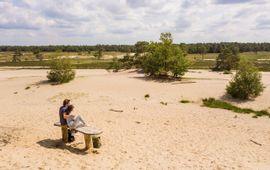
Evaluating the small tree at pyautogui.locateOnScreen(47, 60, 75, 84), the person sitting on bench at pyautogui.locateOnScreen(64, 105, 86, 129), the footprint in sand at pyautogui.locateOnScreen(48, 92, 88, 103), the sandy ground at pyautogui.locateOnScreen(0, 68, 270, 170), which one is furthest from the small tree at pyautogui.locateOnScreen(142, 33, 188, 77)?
the person sitting on bench at pyautogui.locateOnScreen(64, 105, 86, 129)

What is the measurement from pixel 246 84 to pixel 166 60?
11242mm

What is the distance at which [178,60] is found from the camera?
36.5m

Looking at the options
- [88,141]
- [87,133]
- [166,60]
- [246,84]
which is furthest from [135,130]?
[166,60]

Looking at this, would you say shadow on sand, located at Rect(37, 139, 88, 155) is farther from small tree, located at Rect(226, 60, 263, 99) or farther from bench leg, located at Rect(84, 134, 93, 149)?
small tree, located at Rect(226, 60, 263, 99)

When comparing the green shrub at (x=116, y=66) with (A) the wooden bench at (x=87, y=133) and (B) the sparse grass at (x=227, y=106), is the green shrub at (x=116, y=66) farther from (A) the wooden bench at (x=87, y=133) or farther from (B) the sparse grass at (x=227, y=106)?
(A) the wooden bench at (x=87, y=133)

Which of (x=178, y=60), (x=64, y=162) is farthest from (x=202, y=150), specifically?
(x=178, y=60)

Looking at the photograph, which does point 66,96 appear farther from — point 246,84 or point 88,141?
point 88,141

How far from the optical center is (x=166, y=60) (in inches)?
1444

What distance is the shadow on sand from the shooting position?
12959mm

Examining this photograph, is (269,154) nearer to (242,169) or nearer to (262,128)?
(242,169)

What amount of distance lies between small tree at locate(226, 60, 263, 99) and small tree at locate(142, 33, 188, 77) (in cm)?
936

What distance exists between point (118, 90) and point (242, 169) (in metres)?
17.7

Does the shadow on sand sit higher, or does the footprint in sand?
the shadow on sand

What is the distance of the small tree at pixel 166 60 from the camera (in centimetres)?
3662
